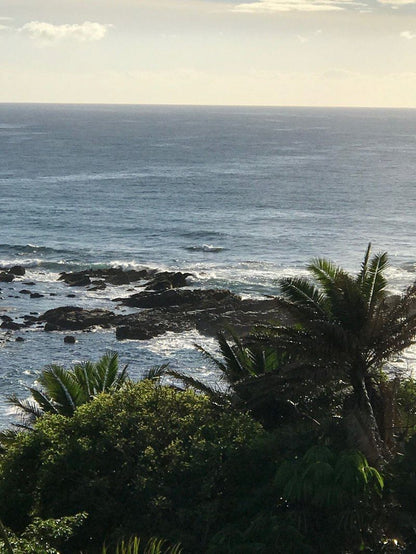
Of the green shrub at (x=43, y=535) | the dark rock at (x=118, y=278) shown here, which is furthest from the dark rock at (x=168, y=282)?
the green shrub at (x=43, y=535)

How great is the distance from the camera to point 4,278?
68.7 meters

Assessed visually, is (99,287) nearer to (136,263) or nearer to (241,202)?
(136,263)

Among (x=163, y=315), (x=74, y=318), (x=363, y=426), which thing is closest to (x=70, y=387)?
(x=363, y=426)

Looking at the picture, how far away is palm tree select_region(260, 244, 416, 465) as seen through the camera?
66.7ft

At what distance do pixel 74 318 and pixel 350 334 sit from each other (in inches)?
1483

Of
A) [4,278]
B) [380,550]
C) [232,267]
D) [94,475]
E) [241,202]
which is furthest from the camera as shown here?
[241,202]

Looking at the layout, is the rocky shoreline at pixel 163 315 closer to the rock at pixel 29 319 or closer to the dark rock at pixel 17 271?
the rock at pixel 29 319

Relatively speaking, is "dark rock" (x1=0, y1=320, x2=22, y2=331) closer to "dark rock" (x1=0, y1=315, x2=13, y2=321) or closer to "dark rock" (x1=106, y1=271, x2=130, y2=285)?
"dark rock" (x1=0, y1=315, x2=13, y2=321)

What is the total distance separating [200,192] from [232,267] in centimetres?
5339

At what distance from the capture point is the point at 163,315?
5722cm

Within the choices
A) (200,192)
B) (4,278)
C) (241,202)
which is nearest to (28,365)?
(4,278)

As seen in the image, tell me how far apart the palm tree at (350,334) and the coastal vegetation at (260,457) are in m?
0.04

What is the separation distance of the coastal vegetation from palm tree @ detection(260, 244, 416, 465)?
0.12 ft

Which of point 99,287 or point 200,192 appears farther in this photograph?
point 200,192
